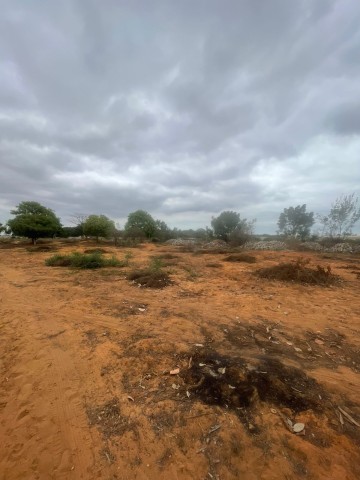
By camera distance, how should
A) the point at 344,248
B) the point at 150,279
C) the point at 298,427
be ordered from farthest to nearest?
the point at 344,248 → the point at 150,279 → the point at 298,427

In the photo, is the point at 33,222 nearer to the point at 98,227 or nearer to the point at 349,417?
the point at 98,227

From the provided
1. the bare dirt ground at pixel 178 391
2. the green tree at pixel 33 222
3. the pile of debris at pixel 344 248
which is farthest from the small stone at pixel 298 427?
the green tree at pixel 33 222

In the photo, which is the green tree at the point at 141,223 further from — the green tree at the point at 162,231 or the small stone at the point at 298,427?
the small stone at the point at 298,427

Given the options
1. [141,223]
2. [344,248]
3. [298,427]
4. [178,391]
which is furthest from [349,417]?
[141,223]

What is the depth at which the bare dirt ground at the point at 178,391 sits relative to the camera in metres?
2.08

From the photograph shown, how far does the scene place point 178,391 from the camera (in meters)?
2.83

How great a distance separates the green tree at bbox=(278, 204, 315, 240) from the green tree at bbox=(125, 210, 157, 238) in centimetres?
1969

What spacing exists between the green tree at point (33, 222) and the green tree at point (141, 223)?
8.77 metres

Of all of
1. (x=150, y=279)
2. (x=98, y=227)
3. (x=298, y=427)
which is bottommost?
(x=298, y=427)

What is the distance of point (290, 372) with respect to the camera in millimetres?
3109

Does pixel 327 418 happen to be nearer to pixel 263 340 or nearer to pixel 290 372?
pixel 290 372

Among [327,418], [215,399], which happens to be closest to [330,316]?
[327,418]

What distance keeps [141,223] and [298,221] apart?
22.6 meters

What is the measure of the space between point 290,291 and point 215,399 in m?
5.06
